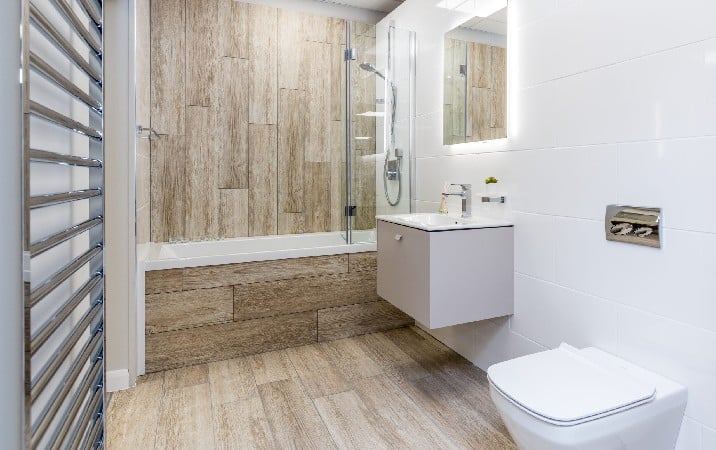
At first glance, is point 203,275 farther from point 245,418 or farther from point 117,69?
point 117,69

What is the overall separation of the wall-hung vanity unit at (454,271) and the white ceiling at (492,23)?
99cm

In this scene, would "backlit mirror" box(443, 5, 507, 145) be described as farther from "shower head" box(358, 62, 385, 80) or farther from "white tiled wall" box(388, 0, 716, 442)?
"shower head" box(358, 62, 385, 80)

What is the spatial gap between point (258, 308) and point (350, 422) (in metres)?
0.98

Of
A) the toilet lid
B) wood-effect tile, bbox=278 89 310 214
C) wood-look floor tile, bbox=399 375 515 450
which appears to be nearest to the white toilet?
the toilet lid

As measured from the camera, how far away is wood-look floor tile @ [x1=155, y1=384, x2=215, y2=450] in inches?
70.0

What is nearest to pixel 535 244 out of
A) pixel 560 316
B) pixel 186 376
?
pixel 560 316

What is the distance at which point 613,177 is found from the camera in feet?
5.37

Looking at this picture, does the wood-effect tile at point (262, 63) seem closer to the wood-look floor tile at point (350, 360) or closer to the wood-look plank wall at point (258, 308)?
the wood-look plank wall at point (258, 308)

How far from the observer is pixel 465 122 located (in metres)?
2.46

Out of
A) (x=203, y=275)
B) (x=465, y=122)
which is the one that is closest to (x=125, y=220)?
(x=203, y=275)

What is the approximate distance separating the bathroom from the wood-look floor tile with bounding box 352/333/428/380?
0.07 feet

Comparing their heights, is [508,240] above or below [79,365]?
above

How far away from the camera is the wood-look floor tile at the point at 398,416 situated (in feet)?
5.84

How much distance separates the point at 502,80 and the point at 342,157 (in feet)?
4.56
